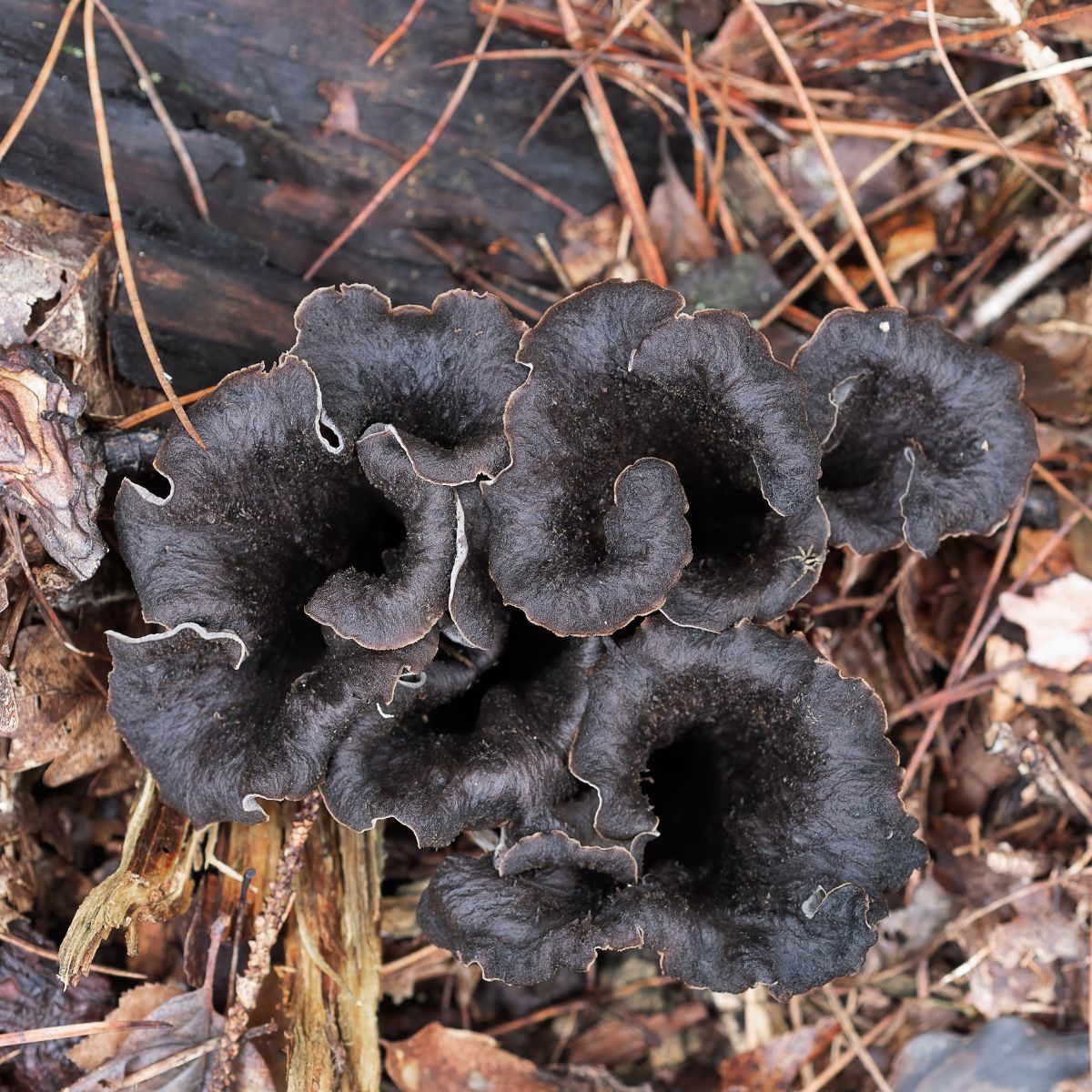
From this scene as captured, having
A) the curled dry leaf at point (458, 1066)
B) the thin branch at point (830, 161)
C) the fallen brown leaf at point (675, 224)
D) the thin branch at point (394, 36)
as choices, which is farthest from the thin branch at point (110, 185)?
the curled dry leaf at point (458, 1066)

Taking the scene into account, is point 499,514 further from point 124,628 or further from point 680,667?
point 124,628

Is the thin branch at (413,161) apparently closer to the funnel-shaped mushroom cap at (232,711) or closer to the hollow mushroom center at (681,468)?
the hollow mushroom center at (681,468)

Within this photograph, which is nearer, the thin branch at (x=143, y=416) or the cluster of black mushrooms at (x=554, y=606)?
the cluster of black mushrooms at (x=554, y=606)

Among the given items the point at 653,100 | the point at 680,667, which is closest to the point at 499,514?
the point at 680,667

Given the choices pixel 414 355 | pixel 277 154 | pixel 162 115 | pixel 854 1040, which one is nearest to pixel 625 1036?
pixel 854 1040

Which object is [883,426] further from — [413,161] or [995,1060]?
[995,1060]
